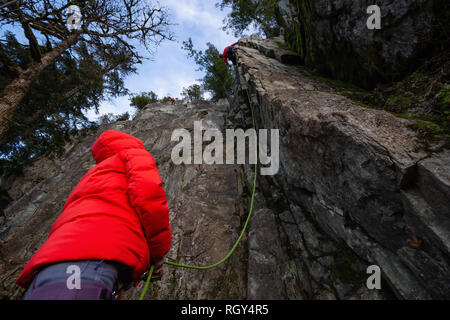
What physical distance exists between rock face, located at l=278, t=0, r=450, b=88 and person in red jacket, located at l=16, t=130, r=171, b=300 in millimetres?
4112

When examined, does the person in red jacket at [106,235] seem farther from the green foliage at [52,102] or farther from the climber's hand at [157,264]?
the green foliage at [52,102]

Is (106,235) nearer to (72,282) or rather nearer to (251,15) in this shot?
(72,282)

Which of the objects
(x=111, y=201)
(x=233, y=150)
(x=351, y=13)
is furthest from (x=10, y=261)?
(x=351, y=13)

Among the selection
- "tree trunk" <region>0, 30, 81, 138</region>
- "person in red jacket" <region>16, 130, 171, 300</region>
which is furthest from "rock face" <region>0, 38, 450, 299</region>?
"tree trunk" <region>0, 30, 81, 138</region>

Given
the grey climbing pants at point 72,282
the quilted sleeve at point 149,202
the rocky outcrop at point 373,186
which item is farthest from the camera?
the quilted sleeve at point 149,202

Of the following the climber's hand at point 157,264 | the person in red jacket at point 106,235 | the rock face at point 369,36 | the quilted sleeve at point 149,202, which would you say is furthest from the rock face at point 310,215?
the person in red jacket at point 106,235

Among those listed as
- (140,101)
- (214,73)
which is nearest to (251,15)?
(214,73)

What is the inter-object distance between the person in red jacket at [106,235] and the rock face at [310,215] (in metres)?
1.74

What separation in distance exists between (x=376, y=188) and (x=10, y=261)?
8341mm

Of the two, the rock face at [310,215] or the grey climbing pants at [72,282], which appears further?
the rock face at [310,215]

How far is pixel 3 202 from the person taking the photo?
5.76m

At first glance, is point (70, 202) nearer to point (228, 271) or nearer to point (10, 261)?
point (228, 271)

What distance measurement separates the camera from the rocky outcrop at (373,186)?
140 cm

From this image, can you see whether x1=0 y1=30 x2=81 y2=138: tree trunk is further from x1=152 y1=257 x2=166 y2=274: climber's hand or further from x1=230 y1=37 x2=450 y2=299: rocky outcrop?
x1=230 y1=37 x2=450 y2=299: rocky outcrop
